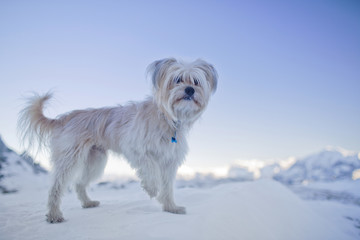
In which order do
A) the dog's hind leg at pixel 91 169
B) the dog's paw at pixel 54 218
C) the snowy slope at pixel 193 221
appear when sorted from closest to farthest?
1. the snowy slope at pixel 193 221
2. the dog's paw at pixel 54 218
3. the dog's hind leg at pixel 91 169

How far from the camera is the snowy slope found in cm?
241

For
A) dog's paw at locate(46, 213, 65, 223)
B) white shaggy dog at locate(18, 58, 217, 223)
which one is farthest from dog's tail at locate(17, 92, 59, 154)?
dog's paw at locate(46, 213, 65, 223)

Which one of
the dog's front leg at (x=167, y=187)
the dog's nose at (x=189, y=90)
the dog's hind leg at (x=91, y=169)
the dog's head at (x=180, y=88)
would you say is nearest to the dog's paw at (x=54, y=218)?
the dog's hind leg at (x=91, y=169)

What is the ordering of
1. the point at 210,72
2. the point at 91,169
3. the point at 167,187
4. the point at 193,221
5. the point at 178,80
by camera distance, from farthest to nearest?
the point at 91,169 → the point at 210,72 → the point at 167,187 → the point at 178,80 → the point at 193,221

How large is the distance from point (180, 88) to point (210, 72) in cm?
80

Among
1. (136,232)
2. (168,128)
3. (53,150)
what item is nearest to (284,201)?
(168,128)

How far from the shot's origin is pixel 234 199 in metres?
3.85

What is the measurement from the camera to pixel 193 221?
2713 mm

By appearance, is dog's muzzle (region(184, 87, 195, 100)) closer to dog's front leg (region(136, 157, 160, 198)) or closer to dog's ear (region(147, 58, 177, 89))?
dog's ear (region(147, 58, 177, 89))

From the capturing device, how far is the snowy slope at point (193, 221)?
7.92 feet

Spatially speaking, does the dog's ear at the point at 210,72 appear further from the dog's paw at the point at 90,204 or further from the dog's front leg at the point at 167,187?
the dog's paw at the point at 90,204

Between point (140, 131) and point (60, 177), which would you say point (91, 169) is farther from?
point (140, 131)

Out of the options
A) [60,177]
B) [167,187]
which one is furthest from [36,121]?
[167,187]

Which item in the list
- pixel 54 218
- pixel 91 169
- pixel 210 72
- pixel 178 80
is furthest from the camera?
pixel 91 169
